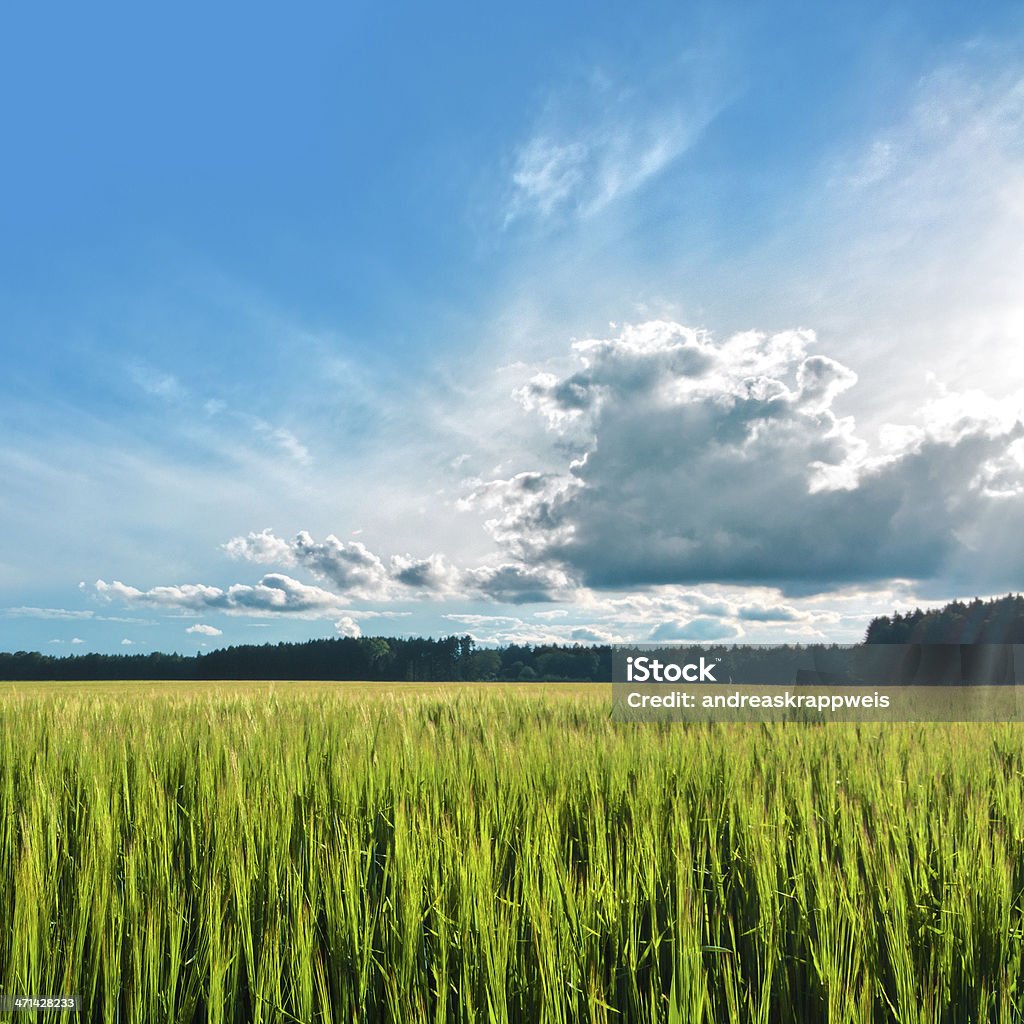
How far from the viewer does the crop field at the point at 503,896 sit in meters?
1.60

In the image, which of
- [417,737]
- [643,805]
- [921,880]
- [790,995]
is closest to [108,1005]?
[790,995]

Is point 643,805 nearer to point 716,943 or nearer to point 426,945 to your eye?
point 716,943

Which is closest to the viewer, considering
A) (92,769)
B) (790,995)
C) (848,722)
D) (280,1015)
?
(280,1015)

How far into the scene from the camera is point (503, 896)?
5.87 feet

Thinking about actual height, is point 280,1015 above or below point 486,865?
below

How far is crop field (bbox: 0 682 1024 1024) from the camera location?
1.60m

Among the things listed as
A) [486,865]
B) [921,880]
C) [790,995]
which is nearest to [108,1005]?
[486,865]

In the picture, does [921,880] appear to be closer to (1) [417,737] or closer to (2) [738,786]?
(2) [738,786]

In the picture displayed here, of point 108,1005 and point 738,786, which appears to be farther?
point 738,786

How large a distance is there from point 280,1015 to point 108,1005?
1.23ft

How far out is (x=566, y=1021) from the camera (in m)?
1.53

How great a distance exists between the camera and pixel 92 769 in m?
3.20

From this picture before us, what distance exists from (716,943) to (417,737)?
10.1ft

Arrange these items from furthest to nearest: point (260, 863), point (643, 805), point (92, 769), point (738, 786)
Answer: point (92, 769)
point (738, 786)
point (643, 805)
point (260, 863)
